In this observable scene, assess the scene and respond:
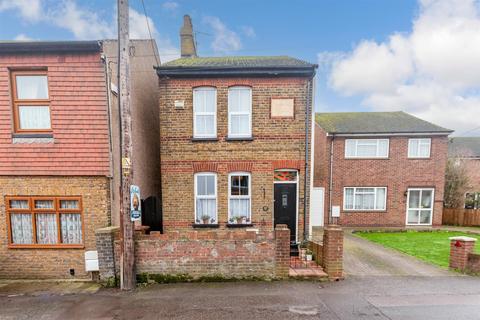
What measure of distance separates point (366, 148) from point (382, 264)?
7.67 metres

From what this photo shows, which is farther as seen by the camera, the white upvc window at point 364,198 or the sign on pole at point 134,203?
the white upvc window at point 364,198

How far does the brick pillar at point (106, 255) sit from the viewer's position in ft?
17.6

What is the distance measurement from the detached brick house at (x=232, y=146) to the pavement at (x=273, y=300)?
8.35 ft

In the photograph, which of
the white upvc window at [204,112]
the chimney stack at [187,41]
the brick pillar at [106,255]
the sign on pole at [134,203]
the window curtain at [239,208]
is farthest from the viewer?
the chimney stack at [187,41]

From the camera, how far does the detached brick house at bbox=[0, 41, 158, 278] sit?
603 cm

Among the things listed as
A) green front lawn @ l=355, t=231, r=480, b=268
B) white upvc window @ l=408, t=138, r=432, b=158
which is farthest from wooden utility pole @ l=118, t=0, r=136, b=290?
white upvc window @ l=408, t=138, r=432, b=158

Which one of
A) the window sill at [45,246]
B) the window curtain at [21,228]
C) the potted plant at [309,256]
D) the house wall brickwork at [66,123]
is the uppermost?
the house wall brickwork at [66,123]

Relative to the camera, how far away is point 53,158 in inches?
239

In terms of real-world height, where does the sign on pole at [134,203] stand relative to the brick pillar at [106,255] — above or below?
above

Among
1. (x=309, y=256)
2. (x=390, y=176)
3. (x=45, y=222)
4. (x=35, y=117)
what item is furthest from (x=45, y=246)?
(x=390, y=176)

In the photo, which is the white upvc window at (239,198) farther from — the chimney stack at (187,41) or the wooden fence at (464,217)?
the wooden fence at (464,217)

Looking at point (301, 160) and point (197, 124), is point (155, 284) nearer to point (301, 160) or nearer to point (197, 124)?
point (197, 124)

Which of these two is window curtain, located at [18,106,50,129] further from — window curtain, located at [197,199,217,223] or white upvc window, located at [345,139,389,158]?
white upvc window, located at [345,139,389,158]

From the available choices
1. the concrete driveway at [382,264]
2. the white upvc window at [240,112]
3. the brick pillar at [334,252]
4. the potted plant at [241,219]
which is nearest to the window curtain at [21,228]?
the potted plant at [241,219]
